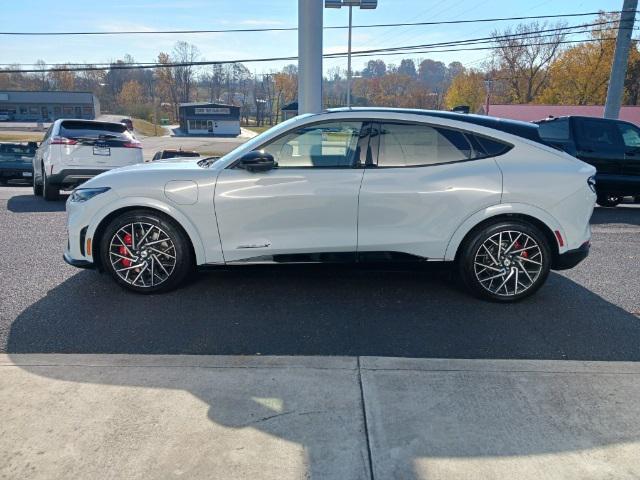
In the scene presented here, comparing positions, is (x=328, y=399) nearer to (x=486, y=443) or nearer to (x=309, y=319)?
(x=486, y=443)

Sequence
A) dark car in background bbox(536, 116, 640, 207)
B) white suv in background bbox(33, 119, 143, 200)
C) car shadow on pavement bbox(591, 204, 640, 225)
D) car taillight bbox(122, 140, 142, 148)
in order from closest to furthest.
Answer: car shadow on pavement bbox(591, 204, 640, 225) < dark car in background bbox(536, 116, 640, 207) < white suv in background bbox(33, 119, 143, 200) < car taillight bbox(122, 140, 142, 148)

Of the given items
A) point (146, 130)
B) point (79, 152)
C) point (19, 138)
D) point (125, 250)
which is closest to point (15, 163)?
point (79, 152)

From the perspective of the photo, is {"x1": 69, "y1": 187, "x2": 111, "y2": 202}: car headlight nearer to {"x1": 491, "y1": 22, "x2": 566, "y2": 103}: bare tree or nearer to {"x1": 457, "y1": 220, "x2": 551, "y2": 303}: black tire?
{"x1": 457, "y1": 220, "x2": 551, "y2": 303}: black tire

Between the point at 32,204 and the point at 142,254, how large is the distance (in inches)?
274

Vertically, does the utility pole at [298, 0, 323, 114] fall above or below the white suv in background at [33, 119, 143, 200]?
above

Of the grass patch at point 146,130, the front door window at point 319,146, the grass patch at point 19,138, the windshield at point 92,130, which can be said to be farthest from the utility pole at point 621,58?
the grass patch at point 146,130

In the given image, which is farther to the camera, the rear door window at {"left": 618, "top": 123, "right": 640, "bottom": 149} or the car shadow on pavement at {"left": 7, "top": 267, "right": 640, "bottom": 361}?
the rear door window at {"left": 618, "top": 123, "right": 640, "bottom": 149}

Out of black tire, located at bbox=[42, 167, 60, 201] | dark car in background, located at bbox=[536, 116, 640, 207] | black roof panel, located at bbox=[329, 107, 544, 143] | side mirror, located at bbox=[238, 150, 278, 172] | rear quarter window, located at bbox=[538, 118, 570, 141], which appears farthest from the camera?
black tire, located at bbox=[42, 167, 60, 201]

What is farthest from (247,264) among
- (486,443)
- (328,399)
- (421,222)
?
(486,443)

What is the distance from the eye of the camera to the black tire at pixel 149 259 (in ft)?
14.5

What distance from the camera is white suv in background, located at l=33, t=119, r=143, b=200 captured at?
9828 mm

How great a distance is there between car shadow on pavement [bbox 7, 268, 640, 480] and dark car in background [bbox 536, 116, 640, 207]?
5.25 m

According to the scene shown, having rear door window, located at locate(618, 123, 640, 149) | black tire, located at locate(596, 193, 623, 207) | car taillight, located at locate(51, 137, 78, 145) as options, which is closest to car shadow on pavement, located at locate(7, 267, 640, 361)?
car taillight, located at locate(51, 137, 78, 145)

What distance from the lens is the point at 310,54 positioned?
954 cm
